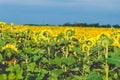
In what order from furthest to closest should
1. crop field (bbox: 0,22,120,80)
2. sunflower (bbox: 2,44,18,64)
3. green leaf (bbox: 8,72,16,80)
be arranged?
sunflower (bbox: 2,44,18,64) < crop field (bbox: 0,22,120,80) < green leaf (bbox: 8,72,16,80)

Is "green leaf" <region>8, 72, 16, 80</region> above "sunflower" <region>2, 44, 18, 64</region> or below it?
below

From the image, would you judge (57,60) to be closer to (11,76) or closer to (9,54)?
(9,54)

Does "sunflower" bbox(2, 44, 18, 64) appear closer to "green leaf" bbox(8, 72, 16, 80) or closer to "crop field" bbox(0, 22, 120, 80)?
"crop field" bbox(0, 22, 120, 80)

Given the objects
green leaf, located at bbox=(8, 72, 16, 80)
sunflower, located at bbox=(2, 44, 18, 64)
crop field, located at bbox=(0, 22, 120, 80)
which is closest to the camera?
green leaf, located at bbox=(8, 72, 16, 80)

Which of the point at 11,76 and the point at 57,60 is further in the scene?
the point at 57,60

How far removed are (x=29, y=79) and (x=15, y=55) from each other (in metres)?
0.69

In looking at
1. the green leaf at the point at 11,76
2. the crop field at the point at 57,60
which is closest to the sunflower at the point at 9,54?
the crop field at the point at 57,60

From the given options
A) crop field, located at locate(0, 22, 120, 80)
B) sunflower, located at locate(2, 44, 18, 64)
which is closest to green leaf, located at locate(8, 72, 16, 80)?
crop field, located at locate(0, 22, 120, 80)

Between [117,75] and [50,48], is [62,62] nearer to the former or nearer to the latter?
[117,75]

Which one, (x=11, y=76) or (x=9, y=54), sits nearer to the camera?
(x=11, y=76)

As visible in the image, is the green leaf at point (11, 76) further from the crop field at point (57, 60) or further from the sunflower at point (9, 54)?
the sunflower at point (9, 54)

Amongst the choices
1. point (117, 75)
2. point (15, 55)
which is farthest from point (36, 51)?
point (117, 75)

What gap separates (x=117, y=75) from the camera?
13.1ft

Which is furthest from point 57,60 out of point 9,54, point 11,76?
point 11,76
